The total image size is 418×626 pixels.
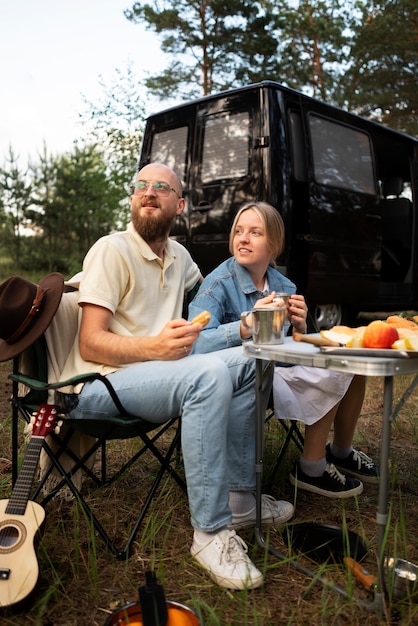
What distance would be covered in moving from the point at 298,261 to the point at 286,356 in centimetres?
297

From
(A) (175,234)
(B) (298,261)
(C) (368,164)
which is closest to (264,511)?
(B) (298,261)

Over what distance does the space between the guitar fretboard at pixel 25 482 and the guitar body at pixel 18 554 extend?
2 centimetres

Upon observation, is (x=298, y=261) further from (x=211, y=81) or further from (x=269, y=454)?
(x=211, y=81)

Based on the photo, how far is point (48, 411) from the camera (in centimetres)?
197

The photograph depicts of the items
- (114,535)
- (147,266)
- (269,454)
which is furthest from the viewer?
(269,454)

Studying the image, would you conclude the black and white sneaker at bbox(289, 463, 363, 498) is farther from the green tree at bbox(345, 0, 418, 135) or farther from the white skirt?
the green tree at bbox(345, 0, 418, 135)

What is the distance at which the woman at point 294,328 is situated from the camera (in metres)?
2.21

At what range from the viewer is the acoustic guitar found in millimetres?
1590

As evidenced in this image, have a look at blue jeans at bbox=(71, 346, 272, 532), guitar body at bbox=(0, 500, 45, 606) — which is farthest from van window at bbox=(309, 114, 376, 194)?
guitar body at bbox=(0, 500, 45, 606)

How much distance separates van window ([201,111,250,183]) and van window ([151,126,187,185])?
0.23 metres

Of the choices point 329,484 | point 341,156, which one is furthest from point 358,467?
point 341,156

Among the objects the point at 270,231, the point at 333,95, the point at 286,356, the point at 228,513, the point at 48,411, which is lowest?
the point at 228,513

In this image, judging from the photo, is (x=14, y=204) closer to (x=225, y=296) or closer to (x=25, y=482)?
(x=225, y=296)

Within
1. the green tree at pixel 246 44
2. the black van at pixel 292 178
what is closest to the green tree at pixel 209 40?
the green tree at pixel 246 44
